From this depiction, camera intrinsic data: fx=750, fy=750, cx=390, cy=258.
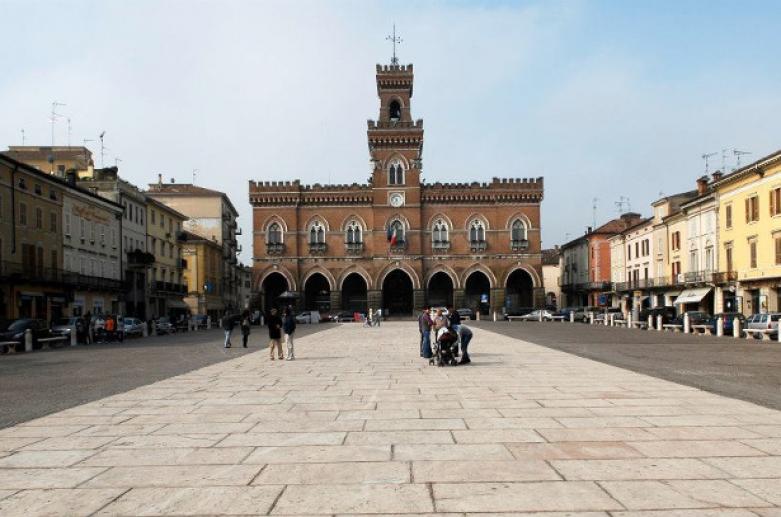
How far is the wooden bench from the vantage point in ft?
106

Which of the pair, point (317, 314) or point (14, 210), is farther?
point (317, 314)

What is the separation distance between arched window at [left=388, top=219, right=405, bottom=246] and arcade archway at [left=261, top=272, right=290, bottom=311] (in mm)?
11438

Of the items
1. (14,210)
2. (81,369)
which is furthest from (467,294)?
(81,369)

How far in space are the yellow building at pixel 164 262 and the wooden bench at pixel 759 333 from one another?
4460 cm

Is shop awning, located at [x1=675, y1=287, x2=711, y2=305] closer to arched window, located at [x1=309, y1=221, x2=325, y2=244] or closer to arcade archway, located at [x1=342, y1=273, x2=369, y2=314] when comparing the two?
arcade archway, located at [x1=342, y1=273, x2=369, y2=314]

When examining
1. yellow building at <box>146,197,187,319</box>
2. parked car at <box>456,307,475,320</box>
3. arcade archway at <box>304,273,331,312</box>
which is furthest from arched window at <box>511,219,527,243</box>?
yellow building at <box>146,197,187,319</box>

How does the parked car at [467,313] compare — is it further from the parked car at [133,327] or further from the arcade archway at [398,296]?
the parked car at [133,327]

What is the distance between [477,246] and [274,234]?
2012cm

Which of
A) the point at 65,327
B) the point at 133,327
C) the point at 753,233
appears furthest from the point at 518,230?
the point at 65,327

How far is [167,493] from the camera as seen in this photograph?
6562 mm

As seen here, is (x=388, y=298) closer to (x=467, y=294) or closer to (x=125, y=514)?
(x=467, y=294)

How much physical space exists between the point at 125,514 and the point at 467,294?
231 ft

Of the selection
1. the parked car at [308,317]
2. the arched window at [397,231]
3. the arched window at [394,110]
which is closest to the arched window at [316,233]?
the arched window at [397,231]

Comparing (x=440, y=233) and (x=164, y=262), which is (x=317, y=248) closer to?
(x=440, y=233)
